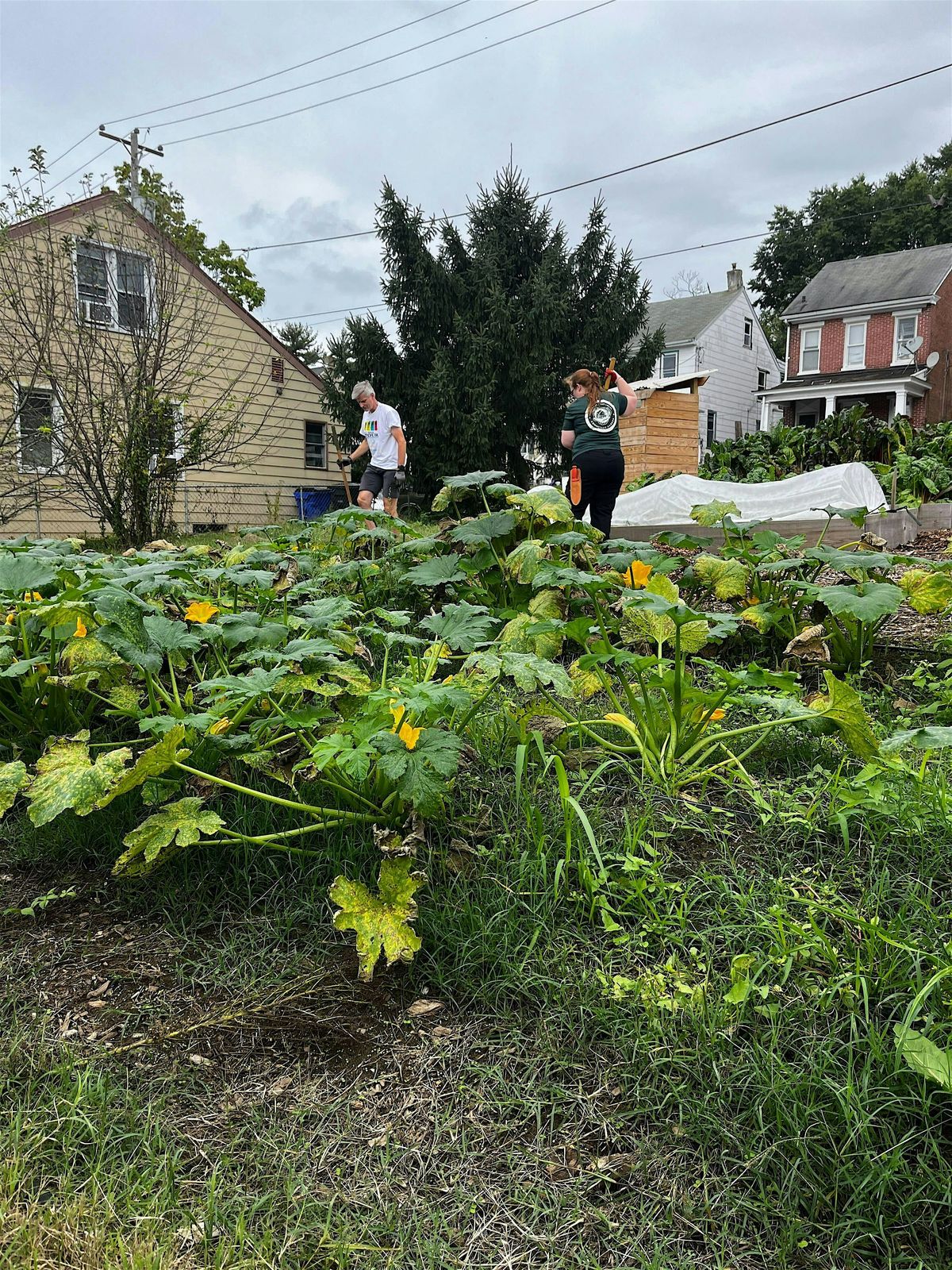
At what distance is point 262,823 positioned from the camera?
214 cm

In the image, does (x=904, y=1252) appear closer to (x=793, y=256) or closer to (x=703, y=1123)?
(x=703, y=1123)

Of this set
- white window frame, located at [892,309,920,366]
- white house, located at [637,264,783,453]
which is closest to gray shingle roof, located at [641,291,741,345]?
white house, located at [637,264,783,453]

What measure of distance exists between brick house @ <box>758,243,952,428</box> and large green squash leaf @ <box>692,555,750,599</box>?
92.1ft

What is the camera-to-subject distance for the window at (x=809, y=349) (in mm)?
30344

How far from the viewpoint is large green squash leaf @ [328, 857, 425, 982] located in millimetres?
1628

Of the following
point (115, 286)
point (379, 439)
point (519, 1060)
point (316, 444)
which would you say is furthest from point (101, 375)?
point (316, 444)

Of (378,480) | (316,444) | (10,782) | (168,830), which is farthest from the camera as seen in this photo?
(316,444)

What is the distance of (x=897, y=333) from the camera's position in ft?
94.4

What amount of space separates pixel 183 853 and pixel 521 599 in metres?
1.89

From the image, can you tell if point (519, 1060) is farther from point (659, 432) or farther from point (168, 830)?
point (659, 432)

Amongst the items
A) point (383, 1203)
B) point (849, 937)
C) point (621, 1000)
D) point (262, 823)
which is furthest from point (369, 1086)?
point (849, 937)

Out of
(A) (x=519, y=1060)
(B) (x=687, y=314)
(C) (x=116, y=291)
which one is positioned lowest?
(A) (x=519, y=1060)

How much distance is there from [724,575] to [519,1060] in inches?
89.5

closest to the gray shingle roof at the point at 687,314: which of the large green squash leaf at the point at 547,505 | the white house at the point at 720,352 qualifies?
the white house at the point at 720,352
